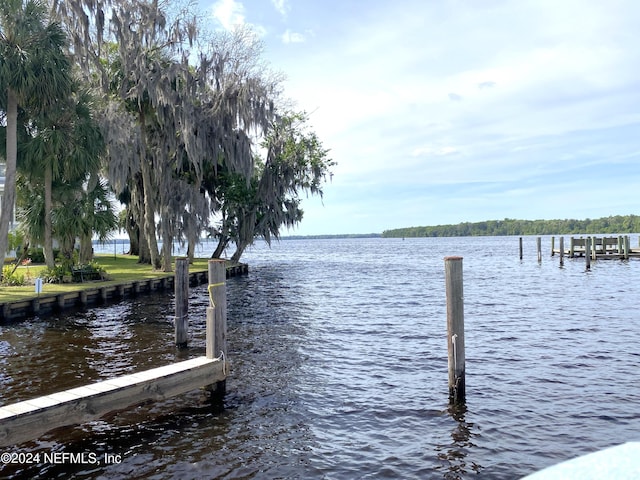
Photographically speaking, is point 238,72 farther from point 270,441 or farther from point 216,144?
point 270,441

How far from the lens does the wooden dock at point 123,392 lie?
5844mm

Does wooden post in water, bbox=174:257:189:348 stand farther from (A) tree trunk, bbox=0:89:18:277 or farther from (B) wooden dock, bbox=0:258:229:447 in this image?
(A) tree trunk, bbox=0:89:18:277

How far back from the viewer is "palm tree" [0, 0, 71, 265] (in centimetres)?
1784

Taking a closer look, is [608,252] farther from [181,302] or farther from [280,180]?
[181,302]

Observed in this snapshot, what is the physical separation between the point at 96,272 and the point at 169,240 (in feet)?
19.9

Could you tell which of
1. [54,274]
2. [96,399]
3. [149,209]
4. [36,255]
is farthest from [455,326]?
[36,255]

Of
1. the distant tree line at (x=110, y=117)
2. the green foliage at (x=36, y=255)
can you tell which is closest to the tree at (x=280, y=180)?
the distant tree line at (x=110, y=117)

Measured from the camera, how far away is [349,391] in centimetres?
916

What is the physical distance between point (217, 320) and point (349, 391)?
2.68 m

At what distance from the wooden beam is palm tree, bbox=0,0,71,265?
14480 mm

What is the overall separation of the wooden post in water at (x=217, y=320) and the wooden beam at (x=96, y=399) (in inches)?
9.1

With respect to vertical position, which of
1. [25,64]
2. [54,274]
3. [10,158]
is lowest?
[54,274]

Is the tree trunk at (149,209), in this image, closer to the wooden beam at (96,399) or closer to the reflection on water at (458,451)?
the wooden beam at (96,399)

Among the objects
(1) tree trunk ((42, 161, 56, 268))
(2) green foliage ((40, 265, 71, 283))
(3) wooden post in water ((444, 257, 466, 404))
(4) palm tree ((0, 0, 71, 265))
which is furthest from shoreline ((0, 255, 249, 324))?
(3) wooden post in water ((444, 257, 466, 404))
